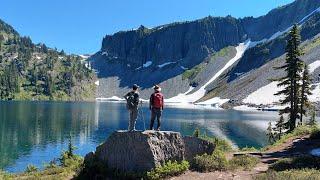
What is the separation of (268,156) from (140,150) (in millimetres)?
9989

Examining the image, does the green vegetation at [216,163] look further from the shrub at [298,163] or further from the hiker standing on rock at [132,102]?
the hiker standing on rock at [132,102]

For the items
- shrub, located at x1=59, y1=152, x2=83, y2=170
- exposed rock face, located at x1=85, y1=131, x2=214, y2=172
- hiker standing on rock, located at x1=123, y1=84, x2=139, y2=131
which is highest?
hiker standing on rock, located at x1=123, y1=84, x2=139, y2=131

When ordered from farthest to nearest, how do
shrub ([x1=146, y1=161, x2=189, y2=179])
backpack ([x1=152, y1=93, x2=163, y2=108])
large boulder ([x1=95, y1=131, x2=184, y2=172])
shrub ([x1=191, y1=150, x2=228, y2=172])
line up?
backpack ([x1=152, y1=93, x2=163, y2=108]) < shrub ([x1=191, y1=150, x2=228, y2=172]) < large boulder ([x1=95, y1=131, x2=184, y2=172]) < shrub ([x1=146, y1=161, x2=189, y2=179])

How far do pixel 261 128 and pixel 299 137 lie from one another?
7429 cm

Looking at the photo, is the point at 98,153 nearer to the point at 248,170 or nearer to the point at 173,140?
the point at 173,140

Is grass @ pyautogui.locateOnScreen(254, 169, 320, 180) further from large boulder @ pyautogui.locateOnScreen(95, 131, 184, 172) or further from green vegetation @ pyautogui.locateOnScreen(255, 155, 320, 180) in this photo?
large boulder @ pyautogui.locateOnScreen(95, 131, 184, 172)

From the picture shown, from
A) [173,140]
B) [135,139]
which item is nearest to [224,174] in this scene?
[173,140]

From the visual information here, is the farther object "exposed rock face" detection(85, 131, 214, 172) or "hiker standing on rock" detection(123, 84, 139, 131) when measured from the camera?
"hiker standing on rock" detection(123, 84, 139, 131)

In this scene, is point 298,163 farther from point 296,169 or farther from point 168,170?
point 168,170

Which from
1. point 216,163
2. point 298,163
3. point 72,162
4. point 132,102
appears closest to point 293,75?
point 72,162

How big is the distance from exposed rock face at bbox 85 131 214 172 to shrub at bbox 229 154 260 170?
8.57 ft

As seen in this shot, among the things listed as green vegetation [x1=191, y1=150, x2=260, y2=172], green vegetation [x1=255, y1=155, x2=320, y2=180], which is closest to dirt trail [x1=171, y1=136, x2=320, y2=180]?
green vegetation [x1=191, y1=150, x2=260, y2=172]

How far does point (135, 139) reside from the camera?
23.7m

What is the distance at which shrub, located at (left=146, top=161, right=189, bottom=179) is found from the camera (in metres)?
22.9
